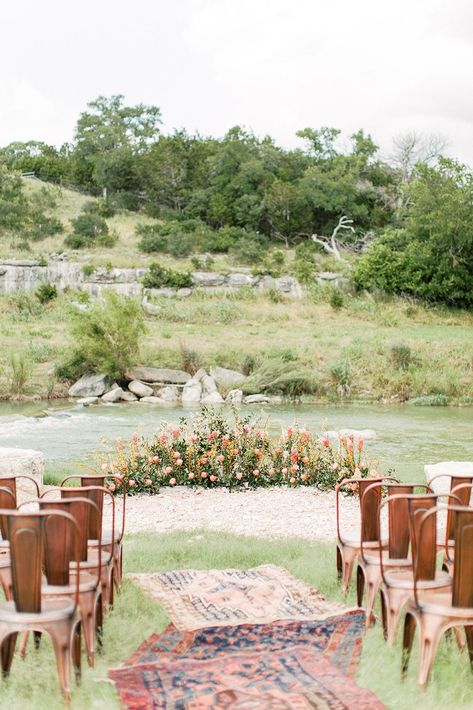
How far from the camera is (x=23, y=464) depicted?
10.0 m

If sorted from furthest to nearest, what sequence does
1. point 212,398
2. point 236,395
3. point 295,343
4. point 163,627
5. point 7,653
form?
point 295,343 < point 236,395 < point 212,398 < point 163,627 < point 7,653

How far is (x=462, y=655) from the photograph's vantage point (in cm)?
441

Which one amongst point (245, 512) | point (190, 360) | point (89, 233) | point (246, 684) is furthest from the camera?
point (89, 233)

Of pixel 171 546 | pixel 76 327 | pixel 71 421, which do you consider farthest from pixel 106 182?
pixel 171 546

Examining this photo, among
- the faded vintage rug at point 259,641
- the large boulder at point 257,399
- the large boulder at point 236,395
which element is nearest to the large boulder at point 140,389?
the large boulder at point 236,395

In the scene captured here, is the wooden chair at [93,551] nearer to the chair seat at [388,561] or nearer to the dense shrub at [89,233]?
the chair seat at [388,561]

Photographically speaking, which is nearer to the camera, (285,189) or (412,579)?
(412,579)

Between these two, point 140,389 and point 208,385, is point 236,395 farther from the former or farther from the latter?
point 140,389

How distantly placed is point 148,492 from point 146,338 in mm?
18755

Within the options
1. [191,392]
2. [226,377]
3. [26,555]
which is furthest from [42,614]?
[226,377]

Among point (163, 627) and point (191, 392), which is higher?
point (163, 627)

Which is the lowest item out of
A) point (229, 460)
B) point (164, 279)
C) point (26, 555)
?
point (229, 460)

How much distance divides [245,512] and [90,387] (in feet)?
53.3

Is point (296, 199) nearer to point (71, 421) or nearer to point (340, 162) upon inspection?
point (340, 162)
